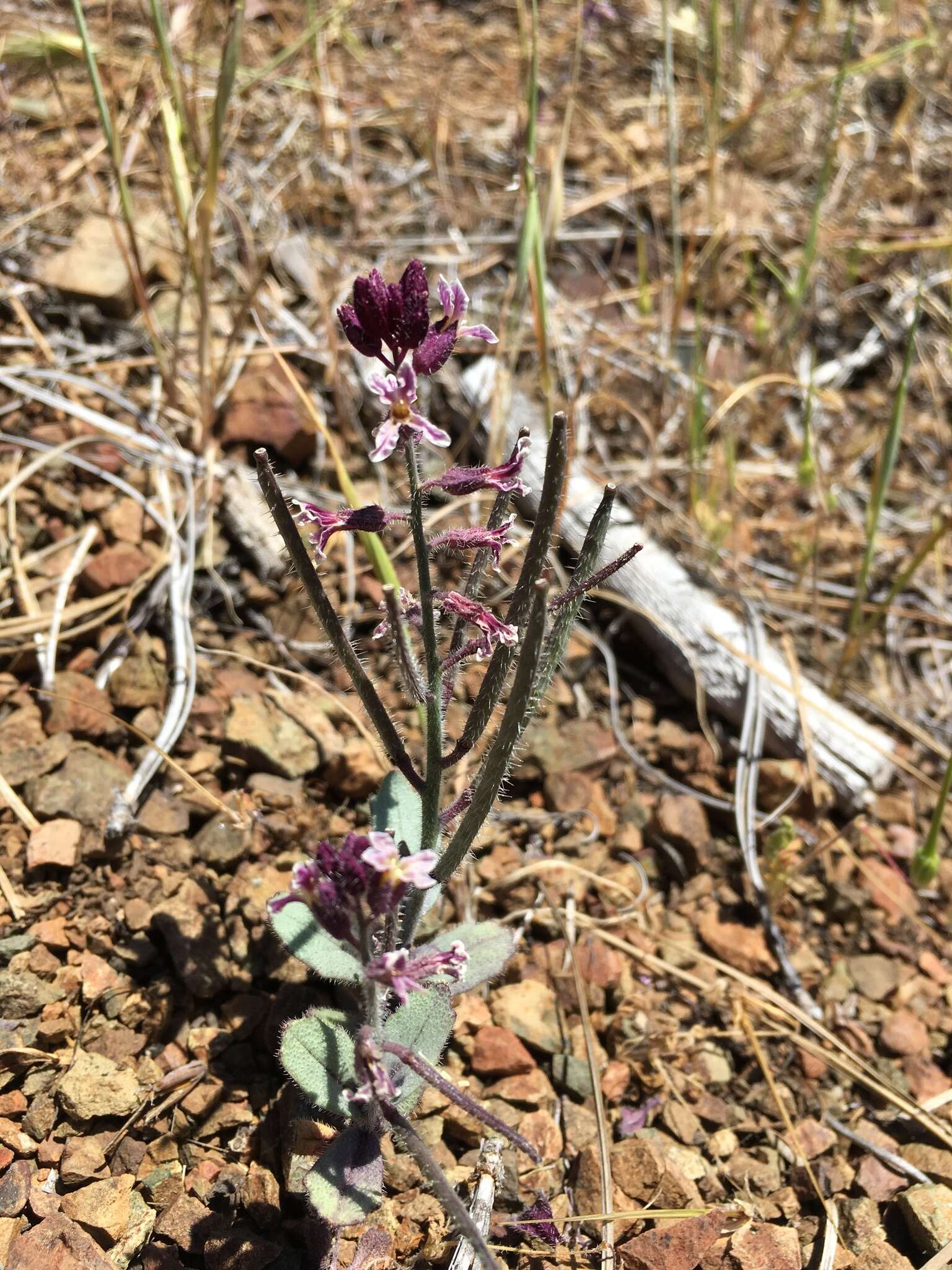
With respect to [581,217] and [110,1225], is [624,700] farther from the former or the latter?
[581,217]

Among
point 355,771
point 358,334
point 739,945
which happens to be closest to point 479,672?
point 355,771

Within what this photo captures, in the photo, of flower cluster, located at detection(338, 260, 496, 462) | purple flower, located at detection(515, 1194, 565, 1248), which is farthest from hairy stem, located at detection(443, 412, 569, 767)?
purple flower, located at detection(515, 1194, 565, 1248)

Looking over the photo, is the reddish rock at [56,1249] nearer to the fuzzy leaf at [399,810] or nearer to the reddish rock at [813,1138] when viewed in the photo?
the fuzzy leaf at [399,810]

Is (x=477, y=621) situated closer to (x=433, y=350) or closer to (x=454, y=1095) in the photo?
(x=433, y=350)

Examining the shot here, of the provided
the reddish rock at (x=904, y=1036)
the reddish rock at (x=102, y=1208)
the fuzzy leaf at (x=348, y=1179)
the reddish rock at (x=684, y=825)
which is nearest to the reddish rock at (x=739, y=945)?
the reddish rock at (x=684, y=825)

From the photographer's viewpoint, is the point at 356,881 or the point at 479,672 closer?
the point at 356,881

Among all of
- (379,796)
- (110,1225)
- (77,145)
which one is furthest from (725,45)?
(110,1225)
